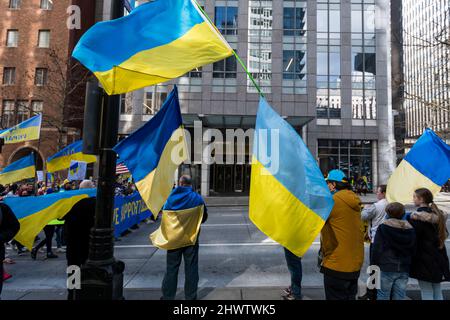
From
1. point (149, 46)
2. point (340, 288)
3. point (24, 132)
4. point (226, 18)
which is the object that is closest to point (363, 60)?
point (226, 18)

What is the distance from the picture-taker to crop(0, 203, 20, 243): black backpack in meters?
3.73

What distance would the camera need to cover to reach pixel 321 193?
10.3 feet

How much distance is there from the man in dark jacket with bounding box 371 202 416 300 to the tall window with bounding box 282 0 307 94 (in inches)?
971

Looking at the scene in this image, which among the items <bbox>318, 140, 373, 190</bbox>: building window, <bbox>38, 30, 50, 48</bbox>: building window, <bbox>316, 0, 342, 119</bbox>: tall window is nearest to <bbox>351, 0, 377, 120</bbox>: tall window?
<bbox>316, 0, 342, 119</bbox>: tall window

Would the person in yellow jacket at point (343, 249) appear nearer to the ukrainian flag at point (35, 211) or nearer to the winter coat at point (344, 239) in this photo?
the winter coat at point (344, 239)

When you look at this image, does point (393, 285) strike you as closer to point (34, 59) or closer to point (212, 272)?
point (212, 272)

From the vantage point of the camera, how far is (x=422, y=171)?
16.1ft

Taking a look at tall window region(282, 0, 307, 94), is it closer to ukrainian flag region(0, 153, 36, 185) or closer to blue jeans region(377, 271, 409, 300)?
ukrainian flag region(0, 153, 36, 185)

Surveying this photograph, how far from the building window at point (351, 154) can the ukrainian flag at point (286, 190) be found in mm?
26975

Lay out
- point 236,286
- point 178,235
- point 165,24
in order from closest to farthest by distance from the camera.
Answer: point 165,24 → point 178,235 → point 236,286

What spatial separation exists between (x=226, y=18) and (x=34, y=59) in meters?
18.7

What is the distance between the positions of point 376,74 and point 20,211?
31.1 meters
